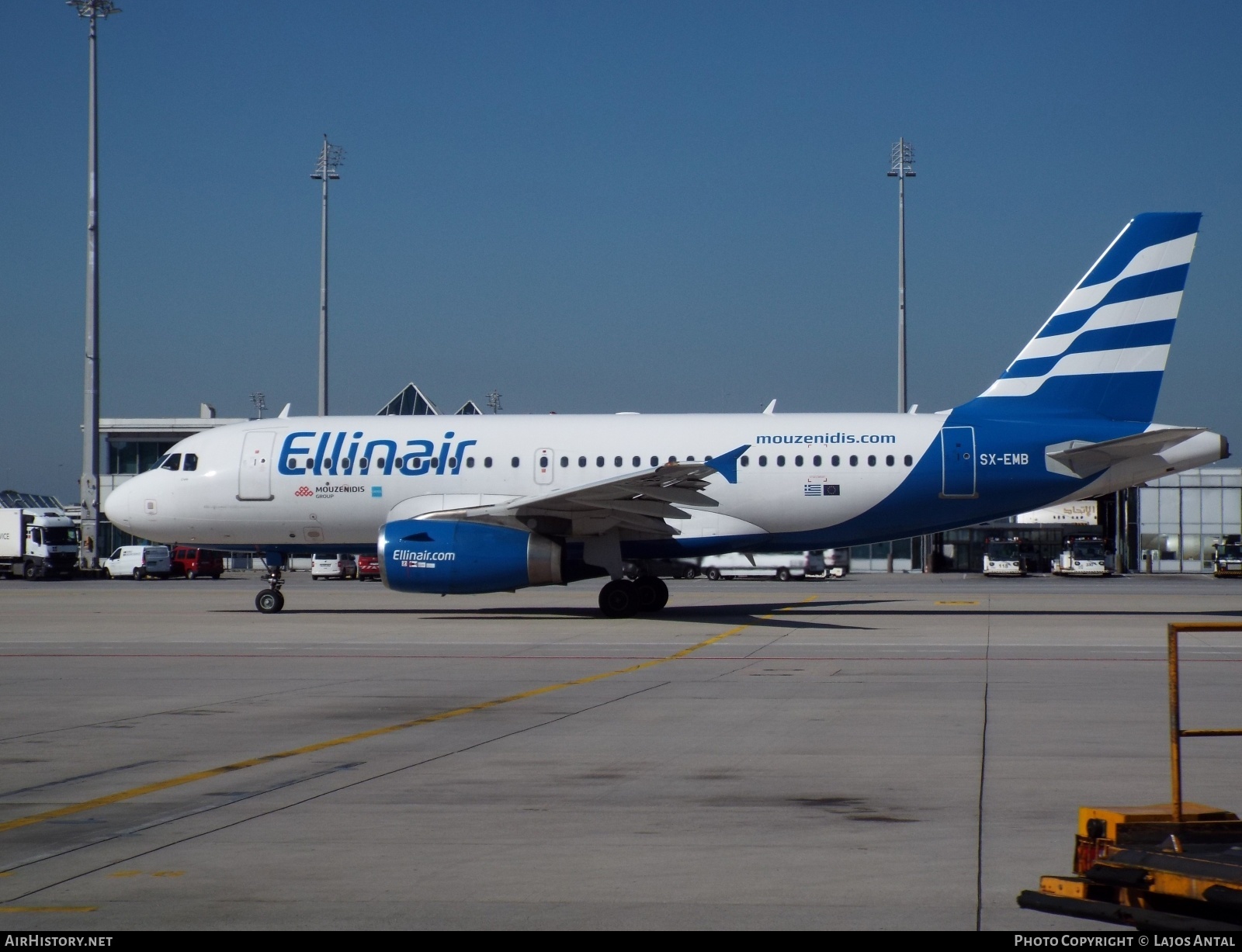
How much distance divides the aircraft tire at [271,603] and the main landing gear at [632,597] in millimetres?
7056

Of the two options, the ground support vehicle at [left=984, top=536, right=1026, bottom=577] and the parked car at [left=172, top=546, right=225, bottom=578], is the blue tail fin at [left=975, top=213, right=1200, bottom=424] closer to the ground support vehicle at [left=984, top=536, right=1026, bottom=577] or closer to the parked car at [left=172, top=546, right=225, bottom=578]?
the ground support vehicle at [left=984, top=536, right=1026, bottom=577]

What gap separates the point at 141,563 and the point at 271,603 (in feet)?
104

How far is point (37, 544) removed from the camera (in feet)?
177

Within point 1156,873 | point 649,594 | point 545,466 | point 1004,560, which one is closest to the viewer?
point 1156,873

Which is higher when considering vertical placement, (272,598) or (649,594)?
(649,594)

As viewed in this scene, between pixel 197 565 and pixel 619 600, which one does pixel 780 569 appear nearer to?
pixel 197 565

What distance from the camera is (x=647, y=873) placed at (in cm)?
608

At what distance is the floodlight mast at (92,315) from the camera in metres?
45.8

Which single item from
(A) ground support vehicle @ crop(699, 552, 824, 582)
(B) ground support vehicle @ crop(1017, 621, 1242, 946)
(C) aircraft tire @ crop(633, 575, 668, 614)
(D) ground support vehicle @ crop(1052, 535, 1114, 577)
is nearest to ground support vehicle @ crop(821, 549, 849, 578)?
(A) ground support vehicle @ crop(699, 552, 824, 582)

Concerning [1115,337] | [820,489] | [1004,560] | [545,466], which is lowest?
[1004,560]

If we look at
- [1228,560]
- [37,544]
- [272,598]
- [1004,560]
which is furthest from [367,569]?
[1228,560]

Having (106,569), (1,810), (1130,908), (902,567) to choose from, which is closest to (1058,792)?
(1130,908)

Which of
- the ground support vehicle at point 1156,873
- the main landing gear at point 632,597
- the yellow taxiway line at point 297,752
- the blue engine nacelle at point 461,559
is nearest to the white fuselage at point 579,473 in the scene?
the main landing gear at point 632,597

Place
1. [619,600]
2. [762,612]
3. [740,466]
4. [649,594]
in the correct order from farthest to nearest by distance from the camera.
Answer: [762,612], [740,466], [649,594], [619,600]
